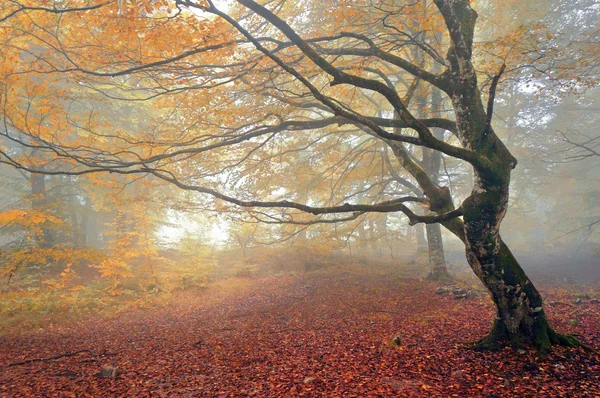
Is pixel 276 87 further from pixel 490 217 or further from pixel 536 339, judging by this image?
pixel 536 339

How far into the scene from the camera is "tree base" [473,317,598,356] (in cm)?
464

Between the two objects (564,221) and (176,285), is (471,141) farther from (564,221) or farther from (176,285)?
(564,221)

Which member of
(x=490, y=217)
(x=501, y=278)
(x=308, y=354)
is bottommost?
(x=308, y=354)

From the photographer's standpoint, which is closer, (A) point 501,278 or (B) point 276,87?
(A) point 501,278

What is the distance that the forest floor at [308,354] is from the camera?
4.05m

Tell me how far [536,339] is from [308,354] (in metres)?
3.67

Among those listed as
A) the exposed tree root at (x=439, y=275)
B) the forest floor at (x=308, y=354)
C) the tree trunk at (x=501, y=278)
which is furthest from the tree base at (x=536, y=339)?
the exposed tree root at (x=439, y=275)

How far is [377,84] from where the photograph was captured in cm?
463

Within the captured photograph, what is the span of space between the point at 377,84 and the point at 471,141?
1848 mm

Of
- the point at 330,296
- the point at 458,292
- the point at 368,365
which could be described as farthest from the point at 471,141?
the point at 330,296

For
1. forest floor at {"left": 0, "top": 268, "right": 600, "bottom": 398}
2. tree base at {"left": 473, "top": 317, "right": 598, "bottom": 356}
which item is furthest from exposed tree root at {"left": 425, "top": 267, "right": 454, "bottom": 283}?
tree base at {"left": 473, "top": 317, "right": 598, "bottom": 356}

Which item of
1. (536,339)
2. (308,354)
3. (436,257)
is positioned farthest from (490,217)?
(436,257)

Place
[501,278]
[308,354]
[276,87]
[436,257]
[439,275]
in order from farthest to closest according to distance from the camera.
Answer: [436,257], [439,275], [276,87], [308,354], [501,278]

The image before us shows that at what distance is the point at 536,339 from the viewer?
4711 millimetres
